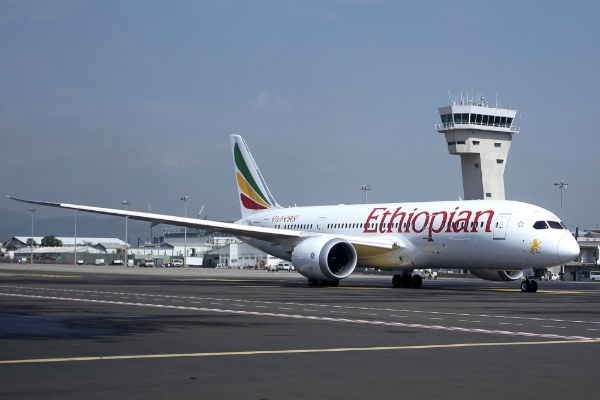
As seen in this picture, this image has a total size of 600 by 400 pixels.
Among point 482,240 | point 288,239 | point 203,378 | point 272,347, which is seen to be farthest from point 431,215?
point 203,378

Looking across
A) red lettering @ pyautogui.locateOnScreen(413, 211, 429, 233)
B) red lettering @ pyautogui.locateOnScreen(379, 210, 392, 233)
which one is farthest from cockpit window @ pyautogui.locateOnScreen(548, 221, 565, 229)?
red lettering @ pyautogui.locateOnScreen(379, 210, 392, 233)

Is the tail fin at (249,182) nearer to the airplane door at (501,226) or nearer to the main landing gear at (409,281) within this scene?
the main landing gear at (409,281)

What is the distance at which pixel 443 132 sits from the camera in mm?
103500

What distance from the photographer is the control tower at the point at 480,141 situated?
10162cm

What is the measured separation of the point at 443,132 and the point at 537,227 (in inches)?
2730

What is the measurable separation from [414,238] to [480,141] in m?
66.3

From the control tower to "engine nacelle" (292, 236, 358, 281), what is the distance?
6418 cm

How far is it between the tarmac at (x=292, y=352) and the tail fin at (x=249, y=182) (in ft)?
91.3

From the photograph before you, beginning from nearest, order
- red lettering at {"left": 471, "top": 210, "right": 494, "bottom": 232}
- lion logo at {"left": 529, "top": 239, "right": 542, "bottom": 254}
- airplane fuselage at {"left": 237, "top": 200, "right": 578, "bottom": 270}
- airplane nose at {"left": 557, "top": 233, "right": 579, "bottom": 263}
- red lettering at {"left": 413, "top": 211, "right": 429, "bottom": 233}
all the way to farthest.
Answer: airplane nose at {"left": 557, "top": 233, "right": 579, "bottom": 263}, lion logo at {"left": 529, "top": 239, "right": 542, "bottom": 254}, airplane fuselage at {"left": 237, "top": 200, "right": 578, "bottom": 270}, red lettering at {"left": 471, "top": 210, "right": 494, "bottom": 232}, red lettering at {"left": 413, "top": 211, "right": 429, "bottom": 233}

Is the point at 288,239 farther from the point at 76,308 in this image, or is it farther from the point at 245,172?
the point at 76,308

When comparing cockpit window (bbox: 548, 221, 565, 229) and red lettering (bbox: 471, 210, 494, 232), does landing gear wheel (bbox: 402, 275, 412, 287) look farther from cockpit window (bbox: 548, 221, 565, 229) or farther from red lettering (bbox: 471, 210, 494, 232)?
cockpit window (bbox: 548, 221, 565, 229)

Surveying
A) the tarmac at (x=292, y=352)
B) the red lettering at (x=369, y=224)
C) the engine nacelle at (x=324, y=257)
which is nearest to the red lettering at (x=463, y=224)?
the engine nacelle at (x=324, y=257)

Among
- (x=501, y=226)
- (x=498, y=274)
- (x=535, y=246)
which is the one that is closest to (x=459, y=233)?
(x=501, y=226)

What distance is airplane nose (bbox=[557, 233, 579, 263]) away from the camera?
113ft
